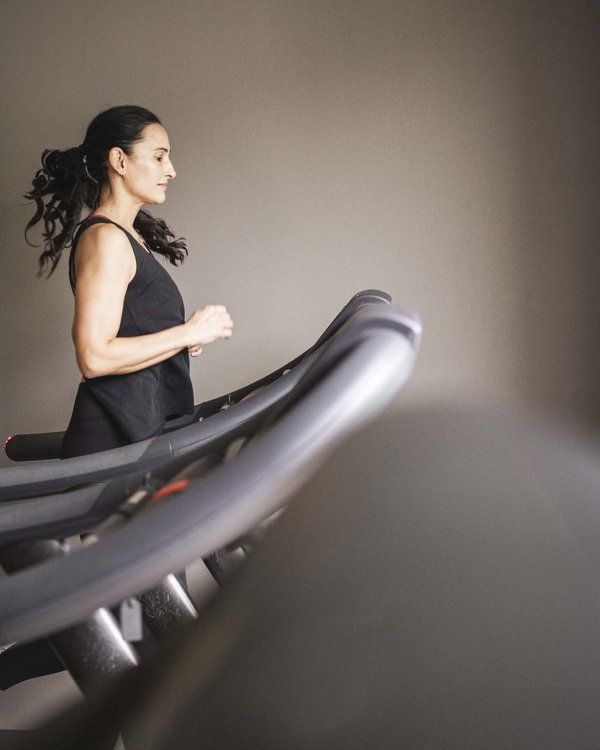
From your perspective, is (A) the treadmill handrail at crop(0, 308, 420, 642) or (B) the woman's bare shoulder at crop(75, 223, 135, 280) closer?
(A) the treadmill handrail at crop(0, 308, 420, 642)

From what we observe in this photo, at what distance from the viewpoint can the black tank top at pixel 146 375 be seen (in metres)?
1.60

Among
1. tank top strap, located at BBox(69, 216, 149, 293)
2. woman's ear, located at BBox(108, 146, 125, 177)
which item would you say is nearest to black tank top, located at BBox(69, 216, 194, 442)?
tank top strap, located at BBox(69, 216, 149, 293)

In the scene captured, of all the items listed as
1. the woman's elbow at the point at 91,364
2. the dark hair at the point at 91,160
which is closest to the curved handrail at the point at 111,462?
the woman's elbow at the point at 91,364

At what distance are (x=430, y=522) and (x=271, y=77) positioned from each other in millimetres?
2939

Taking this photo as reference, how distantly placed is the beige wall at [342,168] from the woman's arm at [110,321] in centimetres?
135

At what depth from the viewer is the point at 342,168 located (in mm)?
2941

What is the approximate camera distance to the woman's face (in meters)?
1.81

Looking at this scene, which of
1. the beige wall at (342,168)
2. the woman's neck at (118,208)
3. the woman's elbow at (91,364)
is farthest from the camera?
the beige wall at (342,168)

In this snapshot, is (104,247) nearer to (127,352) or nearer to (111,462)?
(127,352)

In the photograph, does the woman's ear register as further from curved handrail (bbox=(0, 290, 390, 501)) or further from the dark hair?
curved handrail (bbox=(0, 290, 390, 501))

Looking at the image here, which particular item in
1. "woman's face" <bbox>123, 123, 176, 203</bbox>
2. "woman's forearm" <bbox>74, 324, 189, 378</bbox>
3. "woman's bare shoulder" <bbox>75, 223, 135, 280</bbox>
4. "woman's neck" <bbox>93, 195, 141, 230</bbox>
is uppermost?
"woman's face" <bbox>123, 123, 176, 203</bbox>

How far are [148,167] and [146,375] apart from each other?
0.53 metres

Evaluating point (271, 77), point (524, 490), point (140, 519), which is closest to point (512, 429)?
point (524, 490)

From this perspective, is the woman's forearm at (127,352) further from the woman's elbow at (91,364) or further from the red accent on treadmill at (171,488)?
the red accent on treadmill at (171,488)
